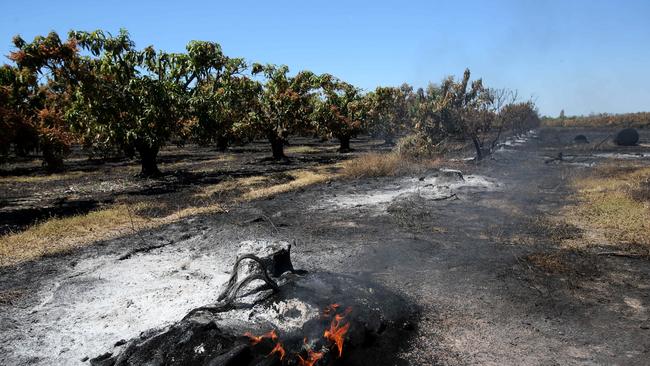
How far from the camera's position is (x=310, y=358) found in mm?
4344

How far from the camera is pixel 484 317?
19.1ft

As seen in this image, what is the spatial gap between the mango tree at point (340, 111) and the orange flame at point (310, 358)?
974 inches

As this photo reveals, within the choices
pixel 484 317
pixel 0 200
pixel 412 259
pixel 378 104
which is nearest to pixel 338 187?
pixel 412 259

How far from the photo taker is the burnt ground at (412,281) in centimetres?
516

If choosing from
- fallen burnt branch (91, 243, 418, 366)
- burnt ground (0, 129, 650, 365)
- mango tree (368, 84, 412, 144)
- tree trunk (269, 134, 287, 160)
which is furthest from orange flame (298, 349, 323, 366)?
mango tree (368, 84, 412, 144)

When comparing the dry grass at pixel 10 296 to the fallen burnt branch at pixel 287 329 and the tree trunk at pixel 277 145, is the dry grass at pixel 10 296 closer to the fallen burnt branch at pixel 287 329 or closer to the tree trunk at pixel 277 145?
the fallen burnt branch at pixel 287 329

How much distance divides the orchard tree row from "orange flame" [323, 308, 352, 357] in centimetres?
1160

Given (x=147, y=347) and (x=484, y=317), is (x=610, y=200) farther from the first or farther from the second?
(x=147, y=347)

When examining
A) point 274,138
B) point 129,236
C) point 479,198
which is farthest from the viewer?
point 274,138

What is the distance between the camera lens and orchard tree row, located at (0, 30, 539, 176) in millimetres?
13234

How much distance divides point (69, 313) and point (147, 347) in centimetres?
299

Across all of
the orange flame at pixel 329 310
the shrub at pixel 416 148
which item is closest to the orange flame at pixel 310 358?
the orange flame at pixel 329 310

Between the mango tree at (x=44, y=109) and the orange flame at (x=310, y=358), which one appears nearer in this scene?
the orange flame at (x=310, y=358)

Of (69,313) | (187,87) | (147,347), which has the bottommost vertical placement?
(69,313)
